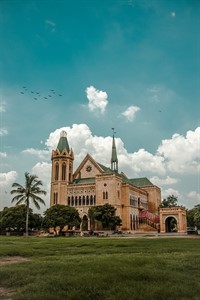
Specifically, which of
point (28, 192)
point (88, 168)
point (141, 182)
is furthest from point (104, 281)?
point (141, 182)

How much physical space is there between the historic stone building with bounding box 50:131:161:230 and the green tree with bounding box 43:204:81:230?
693 inches

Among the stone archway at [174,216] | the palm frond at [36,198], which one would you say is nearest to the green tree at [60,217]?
the palm frond at [36,198]

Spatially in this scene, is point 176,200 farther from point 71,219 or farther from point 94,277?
point 94,277

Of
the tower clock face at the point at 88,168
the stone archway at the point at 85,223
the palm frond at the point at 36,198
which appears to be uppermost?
the tower clock face at the point at 88,168

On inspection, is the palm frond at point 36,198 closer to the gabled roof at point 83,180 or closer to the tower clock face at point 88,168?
the gabled roof at point 83,180

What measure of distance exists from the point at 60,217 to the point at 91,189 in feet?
75.6

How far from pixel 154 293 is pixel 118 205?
7183 centimetres

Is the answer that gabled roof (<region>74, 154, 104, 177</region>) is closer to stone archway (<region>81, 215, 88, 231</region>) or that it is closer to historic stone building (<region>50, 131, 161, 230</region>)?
historic stone building (<region>50, 131, 161, 230</region>)

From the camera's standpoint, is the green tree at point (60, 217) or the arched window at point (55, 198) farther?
the arched window at point (55, 198)

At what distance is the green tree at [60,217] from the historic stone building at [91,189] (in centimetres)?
1761

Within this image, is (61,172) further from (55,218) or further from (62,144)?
(55,218)

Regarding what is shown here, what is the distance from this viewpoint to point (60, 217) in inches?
2341

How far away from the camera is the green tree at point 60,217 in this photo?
194 ft

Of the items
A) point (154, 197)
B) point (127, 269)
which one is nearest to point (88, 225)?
point (154, 197)
